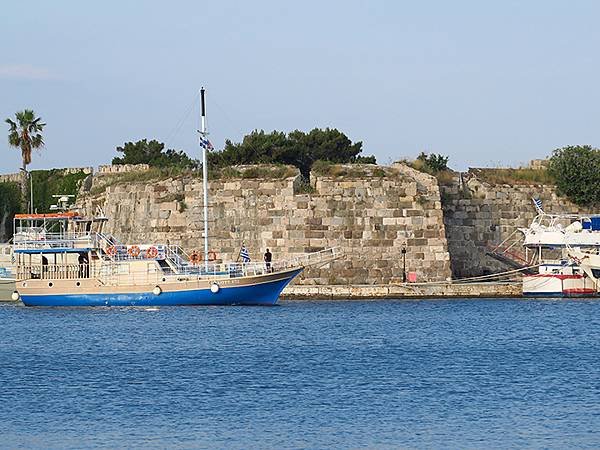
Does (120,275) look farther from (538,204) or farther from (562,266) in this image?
(538,204)

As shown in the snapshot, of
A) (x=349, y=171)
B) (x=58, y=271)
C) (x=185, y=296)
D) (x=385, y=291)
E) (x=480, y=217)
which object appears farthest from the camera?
(x=480, y=217)

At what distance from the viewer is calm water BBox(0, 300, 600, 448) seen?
20250mm

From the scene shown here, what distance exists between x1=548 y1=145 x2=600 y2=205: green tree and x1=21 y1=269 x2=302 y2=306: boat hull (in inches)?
567

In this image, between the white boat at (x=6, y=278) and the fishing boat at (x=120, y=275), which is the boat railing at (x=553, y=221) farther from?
the white boat at (x=6, y=278)

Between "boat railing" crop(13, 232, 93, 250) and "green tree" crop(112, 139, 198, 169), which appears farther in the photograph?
"green tree" crop(112, 139, 198, 169)

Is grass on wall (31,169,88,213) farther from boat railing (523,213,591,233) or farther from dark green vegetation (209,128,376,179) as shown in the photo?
boat railing (523,213,591,233)

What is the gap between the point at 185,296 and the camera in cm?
4084

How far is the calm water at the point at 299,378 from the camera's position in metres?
20.2

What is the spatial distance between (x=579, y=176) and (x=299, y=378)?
27.8 meters

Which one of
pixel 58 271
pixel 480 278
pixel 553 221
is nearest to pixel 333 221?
pixel 480 278

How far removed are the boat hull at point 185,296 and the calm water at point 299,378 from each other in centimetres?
53

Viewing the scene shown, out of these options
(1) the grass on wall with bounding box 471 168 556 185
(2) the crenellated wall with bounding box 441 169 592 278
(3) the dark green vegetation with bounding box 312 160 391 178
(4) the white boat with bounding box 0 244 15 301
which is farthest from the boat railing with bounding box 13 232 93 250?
(1) the grass on wall with bounding box 471 168 556 185

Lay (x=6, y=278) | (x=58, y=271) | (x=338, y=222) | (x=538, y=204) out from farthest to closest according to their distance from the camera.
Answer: (x=538, y=204), (x=338, y=222), (x=6, y=278), (x=58, y=271)

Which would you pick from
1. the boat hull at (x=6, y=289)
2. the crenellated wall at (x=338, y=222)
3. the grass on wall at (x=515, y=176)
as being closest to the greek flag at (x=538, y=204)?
the grass on wall at (x=515, y=176)
